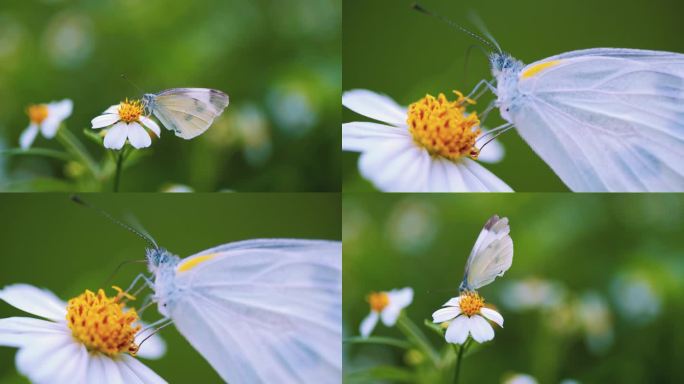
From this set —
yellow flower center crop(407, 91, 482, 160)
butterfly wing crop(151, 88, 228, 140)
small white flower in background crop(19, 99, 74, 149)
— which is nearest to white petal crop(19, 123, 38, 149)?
small white flower in background crop(19, 99, 74, 149)

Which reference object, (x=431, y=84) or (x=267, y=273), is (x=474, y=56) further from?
(x=267, y=273)

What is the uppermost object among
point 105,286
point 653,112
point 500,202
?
point 653,112

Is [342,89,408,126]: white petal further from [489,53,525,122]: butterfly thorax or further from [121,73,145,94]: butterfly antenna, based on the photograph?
[121,73,145,94]: butterfly antenna

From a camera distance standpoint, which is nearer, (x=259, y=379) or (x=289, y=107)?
(x=259, y=379)

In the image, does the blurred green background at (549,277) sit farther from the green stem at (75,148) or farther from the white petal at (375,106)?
the green stem at (75,148)

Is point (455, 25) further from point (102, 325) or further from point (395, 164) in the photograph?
point (102, 325)

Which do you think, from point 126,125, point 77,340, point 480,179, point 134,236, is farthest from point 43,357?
point 480,179

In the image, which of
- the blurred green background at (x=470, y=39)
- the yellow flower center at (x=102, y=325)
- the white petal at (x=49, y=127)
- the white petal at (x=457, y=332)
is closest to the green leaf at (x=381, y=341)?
the white petal at (x=457, y=332)

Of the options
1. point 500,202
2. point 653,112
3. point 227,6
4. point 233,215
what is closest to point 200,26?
point 227,6
